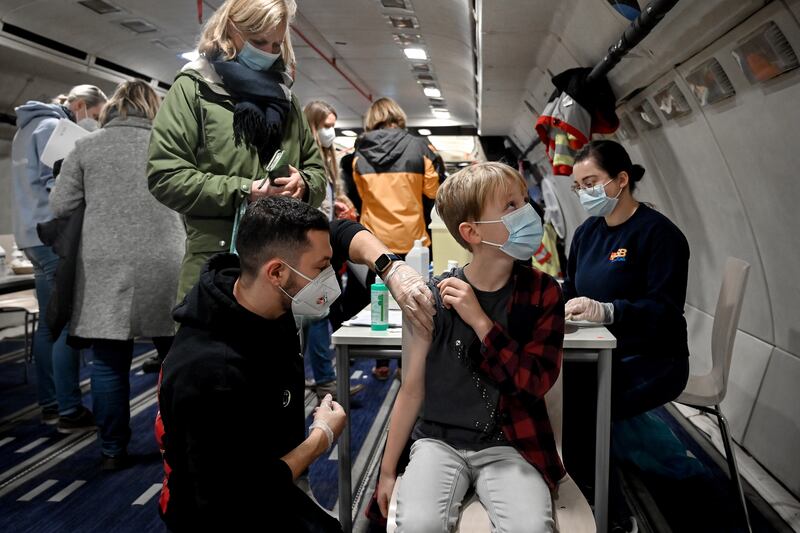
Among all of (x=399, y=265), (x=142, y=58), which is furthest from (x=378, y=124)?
(x=142, y=58)

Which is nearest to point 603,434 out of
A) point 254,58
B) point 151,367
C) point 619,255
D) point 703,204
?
point 619,255

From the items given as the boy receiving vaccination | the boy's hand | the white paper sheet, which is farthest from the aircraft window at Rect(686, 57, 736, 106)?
the white paper sheet

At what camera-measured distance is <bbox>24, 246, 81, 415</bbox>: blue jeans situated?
13.0ft

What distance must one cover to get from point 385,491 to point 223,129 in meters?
1.47

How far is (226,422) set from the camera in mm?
1605

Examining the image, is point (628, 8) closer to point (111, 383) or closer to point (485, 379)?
point (485, 379)

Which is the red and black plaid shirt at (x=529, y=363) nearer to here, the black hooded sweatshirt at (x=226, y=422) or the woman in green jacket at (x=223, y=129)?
the black hooded sweatshirt at (x=226, y=422)

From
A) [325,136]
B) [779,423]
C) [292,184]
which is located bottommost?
[779,423]

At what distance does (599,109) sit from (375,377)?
106 inches

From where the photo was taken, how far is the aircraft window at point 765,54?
8.52ft

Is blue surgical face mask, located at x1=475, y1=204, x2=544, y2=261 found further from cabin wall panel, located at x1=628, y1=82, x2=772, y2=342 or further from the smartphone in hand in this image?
cabin wall panel, located at x1=628, y1=82, x2=772, y2=342

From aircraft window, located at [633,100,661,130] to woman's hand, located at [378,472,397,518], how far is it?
10.7ft

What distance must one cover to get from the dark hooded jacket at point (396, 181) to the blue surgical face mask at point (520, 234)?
233 cm

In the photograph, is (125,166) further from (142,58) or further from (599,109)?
(142,58)
